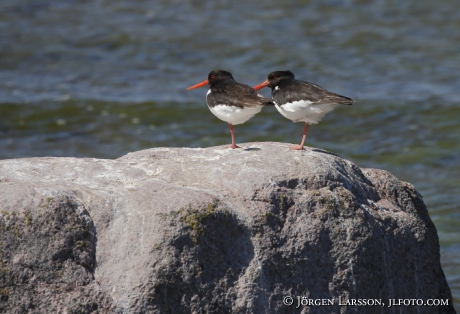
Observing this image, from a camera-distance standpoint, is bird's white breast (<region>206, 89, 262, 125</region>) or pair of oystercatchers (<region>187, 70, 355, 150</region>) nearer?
pair of oystercatchers (<region>187, 70, 355, 150</region>)

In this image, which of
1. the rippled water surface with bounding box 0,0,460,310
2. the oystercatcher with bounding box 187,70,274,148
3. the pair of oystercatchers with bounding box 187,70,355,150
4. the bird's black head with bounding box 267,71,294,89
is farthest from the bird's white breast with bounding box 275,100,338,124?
the rippled water surface with bounding box 0,0,460,310

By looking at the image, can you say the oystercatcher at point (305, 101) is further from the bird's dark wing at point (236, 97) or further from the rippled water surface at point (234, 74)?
the rippled water surface at point (234, 74)

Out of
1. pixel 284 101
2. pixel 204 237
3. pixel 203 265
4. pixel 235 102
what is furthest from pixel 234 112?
pixel 203 265

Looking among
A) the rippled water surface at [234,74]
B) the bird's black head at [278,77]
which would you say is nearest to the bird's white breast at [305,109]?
the bird's black head at [278,77]

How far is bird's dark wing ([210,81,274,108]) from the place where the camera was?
7174 mm

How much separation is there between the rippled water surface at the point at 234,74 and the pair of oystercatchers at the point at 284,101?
13.4ft

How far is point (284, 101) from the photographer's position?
23.7 ft

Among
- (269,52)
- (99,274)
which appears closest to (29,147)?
(269,52)

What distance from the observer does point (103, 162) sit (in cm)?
650

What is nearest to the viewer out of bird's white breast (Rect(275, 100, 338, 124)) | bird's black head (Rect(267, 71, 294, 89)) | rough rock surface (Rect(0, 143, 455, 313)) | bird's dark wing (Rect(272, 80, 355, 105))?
rough rock surface (Rect(0, 143, 455, 313))

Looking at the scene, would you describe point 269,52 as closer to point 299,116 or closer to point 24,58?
point 24,58

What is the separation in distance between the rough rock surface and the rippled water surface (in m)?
4.10

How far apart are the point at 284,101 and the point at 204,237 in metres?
2.15

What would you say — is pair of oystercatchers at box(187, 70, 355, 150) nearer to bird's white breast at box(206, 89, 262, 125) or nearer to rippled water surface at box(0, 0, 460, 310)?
bird's white breast at box(206, 89, 262, 125)
